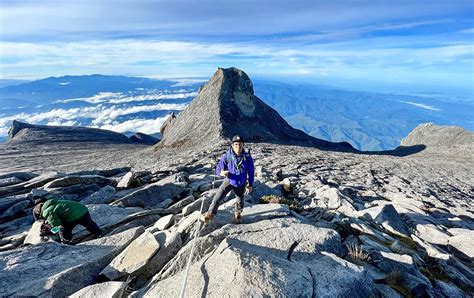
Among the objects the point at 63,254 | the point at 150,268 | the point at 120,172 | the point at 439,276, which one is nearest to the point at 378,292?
the point at 439,276

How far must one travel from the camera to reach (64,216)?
14.3 metres

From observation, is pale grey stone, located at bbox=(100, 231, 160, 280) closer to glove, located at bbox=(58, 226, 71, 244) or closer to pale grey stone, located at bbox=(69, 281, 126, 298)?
pale grey stone, located at bbox=(69, 281, 126, 298)

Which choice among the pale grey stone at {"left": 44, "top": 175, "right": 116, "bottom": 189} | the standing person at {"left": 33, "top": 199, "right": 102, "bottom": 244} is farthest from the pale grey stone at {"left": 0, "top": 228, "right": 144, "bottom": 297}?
the pale grey stone at {"left": 44, "top": 175, "right": 116, "bottom": 189}

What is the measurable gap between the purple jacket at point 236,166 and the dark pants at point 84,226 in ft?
19.9

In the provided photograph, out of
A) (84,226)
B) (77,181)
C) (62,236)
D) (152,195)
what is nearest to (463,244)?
(152,195)

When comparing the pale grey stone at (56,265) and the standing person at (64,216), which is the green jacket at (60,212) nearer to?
the standing person at (64,216)

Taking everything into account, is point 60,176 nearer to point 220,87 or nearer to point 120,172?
point 120,172

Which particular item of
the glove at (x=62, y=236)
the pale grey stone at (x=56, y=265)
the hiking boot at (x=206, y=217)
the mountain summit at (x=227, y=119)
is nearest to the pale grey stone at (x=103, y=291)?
the pale grey stone at (x=56, y=265)

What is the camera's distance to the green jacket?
46.0 ft

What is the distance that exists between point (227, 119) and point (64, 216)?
44.3 metres

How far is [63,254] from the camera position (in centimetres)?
1235

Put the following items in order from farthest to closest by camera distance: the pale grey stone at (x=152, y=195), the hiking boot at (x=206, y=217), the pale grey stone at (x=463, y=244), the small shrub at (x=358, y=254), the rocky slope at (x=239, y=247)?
the pale grey stone at (x=152, y=195) → the pale grey stone at (x=463, y=244) → the hiking boot at (x=206, y=217) → the small shrub at (x=358, y=254) → the rocky slope at (x=239, y=247)

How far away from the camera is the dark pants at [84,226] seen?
47.3 ft

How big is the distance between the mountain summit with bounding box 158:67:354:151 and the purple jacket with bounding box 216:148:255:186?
36.1 m
